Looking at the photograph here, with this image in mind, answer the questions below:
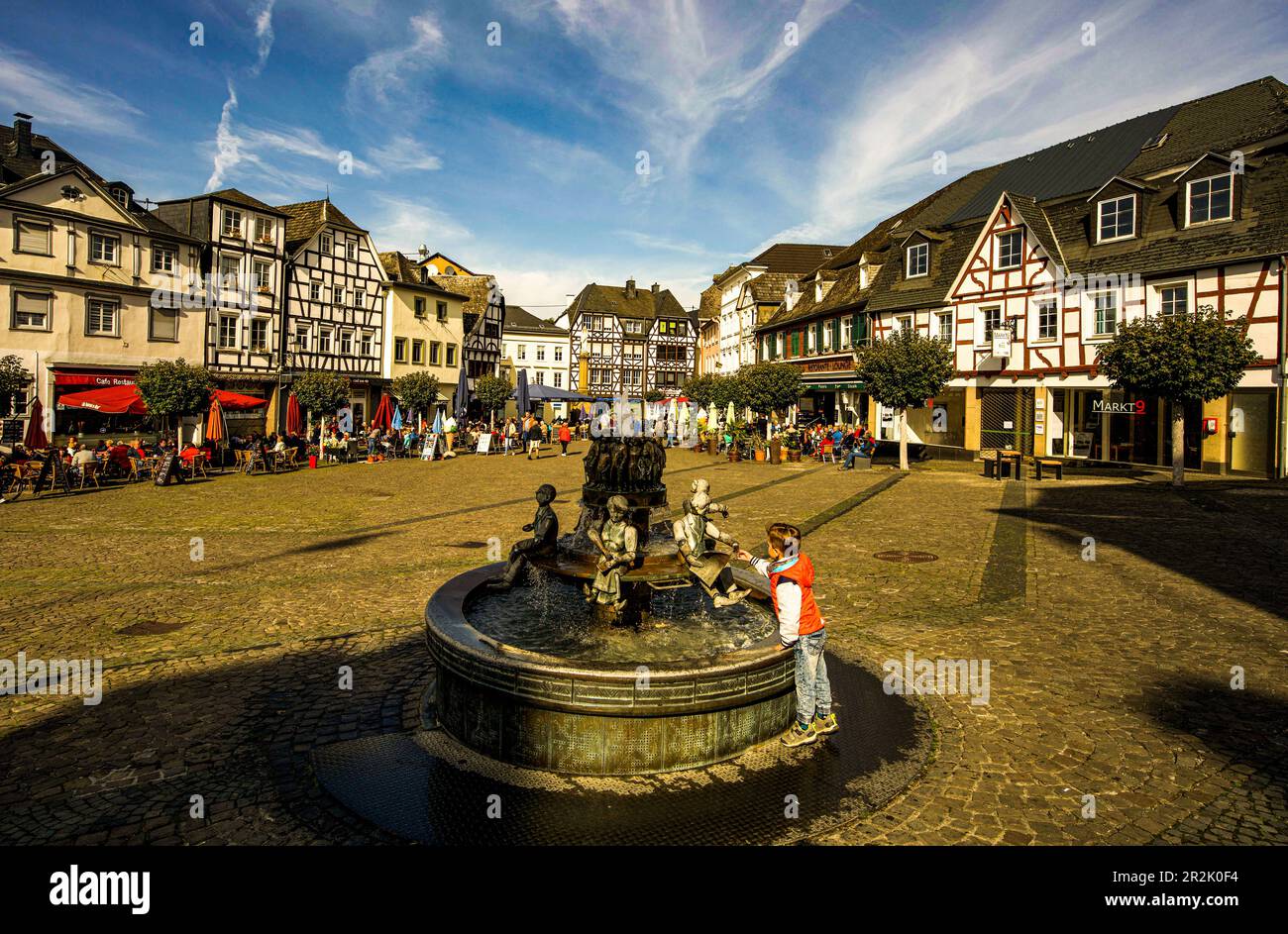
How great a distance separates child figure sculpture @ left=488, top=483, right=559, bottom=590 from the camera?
691cm

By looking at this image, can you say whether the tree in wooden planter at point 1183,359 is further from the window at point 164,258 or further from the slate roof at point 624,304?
the slate roof at point 624,304

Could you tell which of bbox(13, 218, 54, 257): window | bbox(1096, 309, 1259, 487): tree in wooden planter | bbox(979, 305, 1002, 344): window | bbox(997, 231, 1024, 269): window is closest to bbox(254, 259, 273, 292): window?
bbox(13, 218, 54, 257): window

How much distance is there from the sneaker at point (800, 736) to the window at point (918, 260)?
114 ft

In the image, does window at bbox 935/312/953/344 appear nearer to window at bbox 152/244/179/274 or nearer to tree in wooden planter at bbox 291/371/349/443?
tree in wooden planter at bbox 291/371/349/443

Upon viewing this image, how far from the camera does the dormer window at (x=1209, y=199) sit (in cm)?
2431

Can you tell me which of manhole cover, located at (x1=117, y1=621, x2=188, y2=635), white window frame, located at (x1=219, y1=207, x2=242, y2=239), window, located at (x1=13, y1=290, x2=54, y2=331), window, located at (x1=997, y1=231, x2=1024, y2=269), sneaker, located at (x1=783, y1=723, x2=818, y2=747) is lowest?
sneaker, located at (x1=783, y1=723, x2=818, y2=747)

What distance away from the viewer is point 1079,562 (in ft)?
38.1

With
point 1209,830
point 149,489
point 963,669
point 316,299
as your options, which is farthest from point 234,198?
point 1209,830

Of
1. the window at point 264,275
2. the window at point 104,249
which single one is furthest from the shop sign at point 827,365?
the window at point 104,249

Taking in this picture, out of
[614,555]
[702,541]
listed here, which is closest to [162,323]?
[614,555]

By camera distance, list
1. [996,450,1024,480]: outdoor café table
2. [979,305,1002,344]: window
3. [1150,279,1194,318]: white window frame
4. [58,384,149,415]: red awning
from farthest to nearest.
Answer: [979,305,1002,344]: window, [1150,279,1194,318]: white window frame, [996,450,1024,480]: outdoor café table, [58,384,149,415]: red awning

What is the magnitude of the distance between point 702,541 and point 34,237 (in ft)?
114

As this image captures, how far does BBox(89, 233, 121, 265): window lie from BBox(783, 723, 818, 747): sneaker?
119 ft

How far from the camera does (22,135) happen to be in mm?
31422
